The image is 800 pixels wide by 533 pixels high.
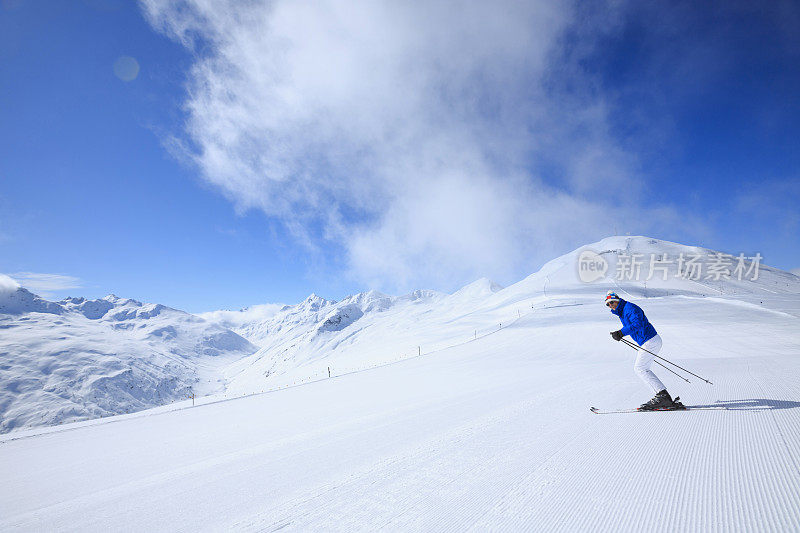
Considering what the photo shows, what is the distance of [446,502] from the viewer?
323 centimetres

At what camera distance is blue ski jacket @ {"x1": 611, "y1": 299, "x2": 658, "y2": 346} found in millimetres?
6676

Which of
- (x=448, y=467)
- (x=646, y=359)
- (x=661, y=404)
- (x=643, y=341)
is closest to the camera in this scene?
(x=448, y=467)

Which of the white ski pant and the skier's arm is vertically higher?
the skier's arm

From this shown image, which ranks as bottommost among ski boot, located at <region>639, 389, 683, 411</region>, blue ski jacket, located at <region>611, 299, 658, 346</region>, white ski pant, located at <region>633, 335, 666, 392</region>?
ski boot, located at <region>639, 389, 683, 411</region>

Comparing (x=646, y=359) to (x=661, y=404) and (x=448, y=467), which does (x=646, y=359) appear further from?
(x=448, y=467)

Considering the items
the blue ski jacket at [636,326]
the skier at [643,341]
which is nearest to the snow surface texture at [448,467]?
the skier at [643,341]

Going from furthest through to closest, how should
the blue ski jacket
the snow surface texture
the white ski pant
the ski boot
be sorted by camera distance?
1. the blue ski jacket
2. the white ski pant
3. the ski boot
4. the snow surface texture

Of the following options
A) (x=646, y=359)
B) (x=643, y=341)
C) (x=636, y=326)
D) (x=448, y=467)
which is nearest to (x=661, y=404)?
(x=646, y=359)

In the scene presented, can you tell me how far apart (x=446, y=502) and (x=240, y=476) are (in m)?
2.88

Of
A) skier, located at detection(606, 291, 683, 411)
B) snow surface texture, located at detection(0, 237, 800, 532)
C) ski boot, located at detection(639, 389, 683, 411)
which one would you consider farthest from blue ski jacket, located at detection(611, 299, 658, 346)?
snow surface texture, located at detection(0, 237, 800, 532)

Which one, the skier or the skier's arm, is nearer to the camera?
the skier

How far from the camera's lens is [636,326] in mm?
6762

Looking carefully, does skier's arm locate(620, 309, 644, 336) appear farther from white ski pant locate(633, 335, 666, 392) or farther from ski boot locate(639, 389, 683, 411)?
ski boot locate(639, 389, 683, 411)

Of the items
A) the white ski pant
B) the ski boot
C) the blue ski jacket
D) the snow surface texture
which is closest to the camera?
the snow surface texture
